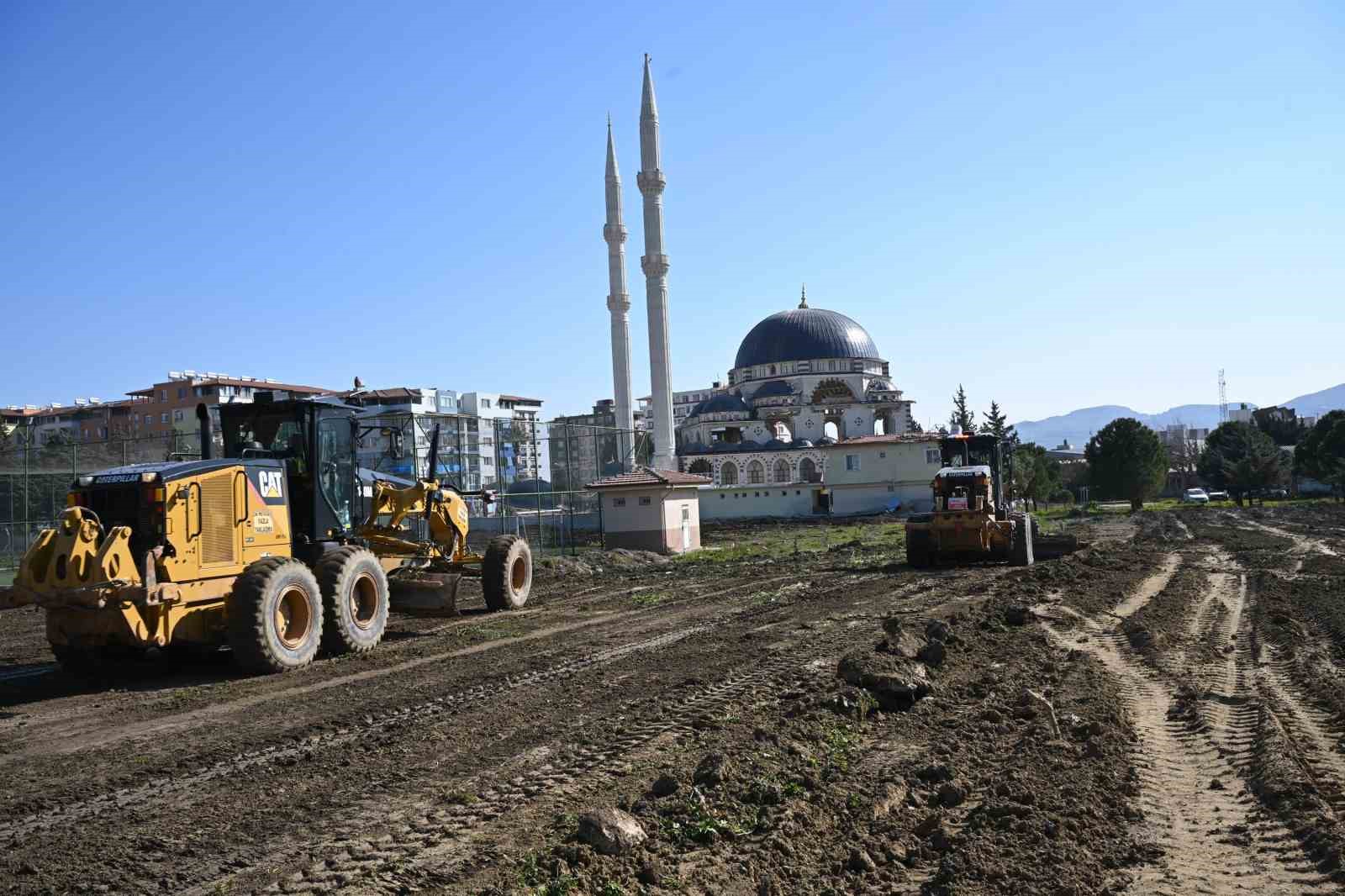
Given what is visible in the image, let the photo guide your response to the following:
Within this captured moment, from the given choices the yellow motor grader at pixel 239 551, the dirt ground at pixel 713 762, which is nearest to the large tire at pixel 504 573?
the yellow motor grader at pixel 239 551

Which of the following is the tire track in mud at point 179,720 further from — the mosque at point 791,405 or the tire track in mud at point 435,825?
the mosque at point 791,405

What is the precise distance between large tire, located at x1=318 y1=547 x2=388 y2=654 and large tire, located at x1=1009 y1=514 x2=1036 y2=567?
14405mm

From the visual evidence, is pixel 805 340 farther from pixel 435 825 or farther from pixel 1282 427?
pixel 435 825

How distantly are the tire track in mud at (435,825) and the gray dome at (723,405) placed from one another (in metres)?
79.3

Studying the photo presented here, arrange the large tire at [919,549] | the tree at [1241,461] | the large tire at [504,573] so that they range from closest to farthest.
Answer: the large tire at [504,573], the large tire at [919,549], the tree at [1241,461]

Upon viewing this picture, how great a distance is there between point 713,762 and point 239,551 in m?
7.01

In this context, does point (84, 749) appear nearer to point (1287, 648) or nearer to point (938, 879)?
point (938, 879)

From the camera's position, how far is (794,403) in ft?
285

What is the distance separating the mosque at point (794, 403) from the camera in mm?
83250

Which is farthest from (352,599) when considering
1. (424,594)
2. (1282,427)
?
(1282,427)

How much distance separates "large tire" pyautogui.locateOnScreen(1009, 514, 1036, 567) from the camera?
22.9 m

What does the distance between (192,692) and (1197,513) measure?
5324 centimetres

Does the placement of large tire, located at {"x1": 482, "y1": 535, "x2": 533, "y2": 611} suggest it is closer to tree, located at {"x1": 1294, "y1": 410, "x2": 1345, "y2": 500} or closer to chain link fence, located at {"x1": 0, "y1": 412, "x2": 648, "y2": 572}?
chain link fence, located at {"x1": 0, "y1": 412, "x2": 648, "y2": 572}

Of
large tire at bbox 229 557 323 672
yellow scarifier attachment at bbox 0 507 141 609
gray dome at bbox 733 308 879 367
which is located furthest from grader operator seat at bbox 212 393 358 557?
gray dome at bbox 733 308 879 367
